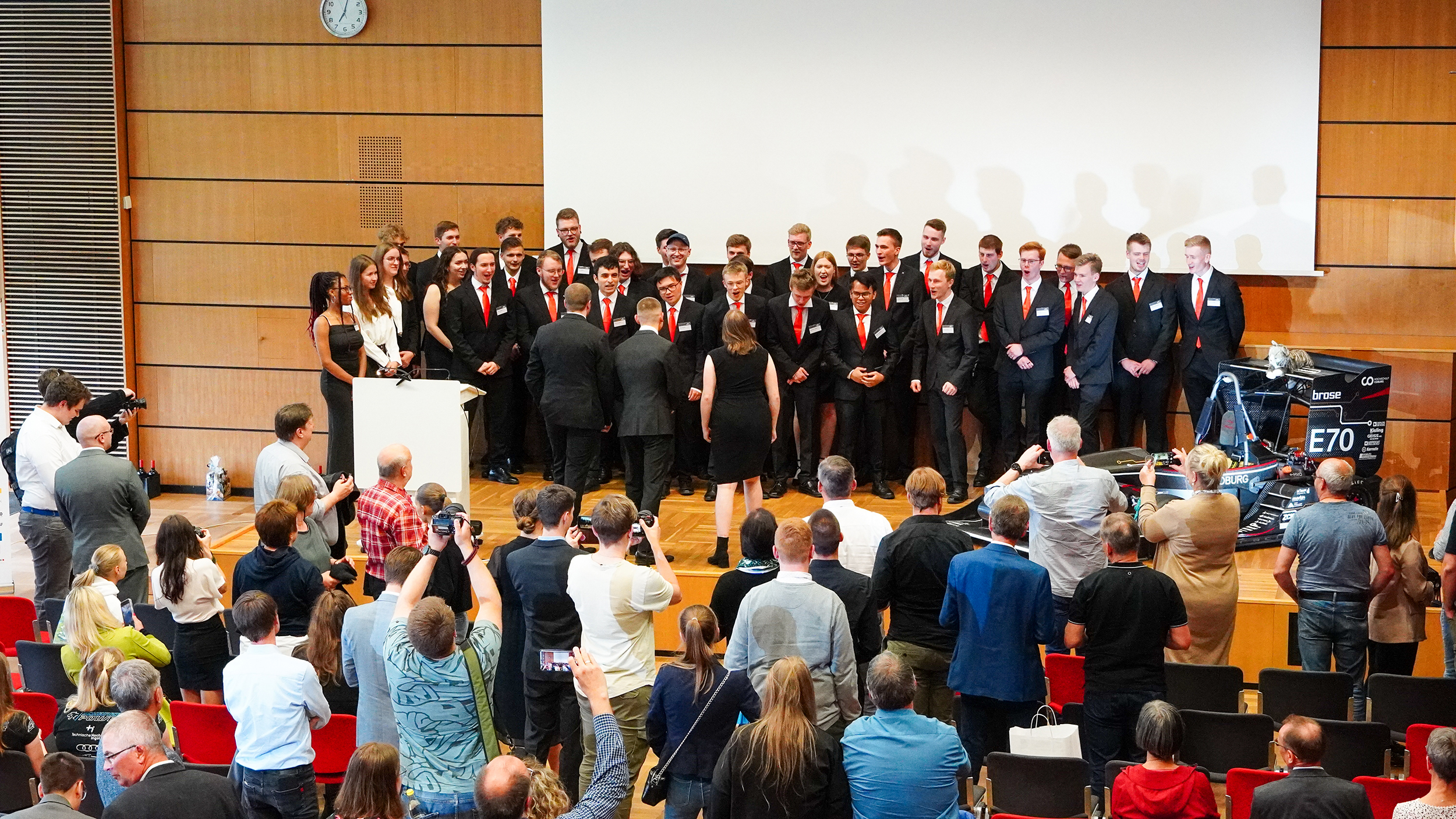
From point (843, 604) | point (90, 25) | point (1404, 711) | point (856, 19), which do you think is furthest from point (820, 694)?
point (90, 25)

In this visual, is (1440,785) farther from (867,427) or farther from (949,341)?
(867,427)

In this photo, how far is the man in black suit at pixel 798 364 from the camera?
841 centimetres

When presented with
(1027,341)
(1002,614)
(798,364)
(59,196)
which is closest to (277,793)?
(1002,614)

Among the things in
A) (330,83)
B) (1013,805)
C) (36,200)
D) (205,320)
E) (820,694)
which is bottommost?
(1013,805)

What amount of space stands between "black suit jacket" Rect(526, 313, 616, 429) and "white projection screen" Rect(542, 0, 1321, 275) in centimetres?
266

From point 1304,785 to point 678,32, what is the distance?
7256mm

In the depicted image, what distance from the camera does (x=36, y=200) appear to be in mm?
10336

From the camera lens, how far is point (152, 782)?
3521mm

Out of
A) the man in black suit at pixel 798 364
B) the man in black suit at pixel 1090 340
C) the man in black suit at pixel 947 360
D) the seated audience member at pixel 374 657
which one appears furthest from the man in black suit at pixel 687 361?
the seated audience member at pixel 374 657

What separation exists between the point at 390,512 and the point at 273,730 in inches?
54.8

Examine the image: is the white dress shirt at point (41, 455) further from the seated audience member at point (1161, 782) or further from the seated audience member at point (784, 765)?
the seated audience member at point (1161, 782)

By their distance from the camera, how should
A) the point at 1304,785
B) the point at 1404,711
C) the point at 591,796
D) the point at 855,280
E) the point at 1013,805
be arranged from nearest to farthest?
the point at 591,796
the point at 1304,785
the point at 1013,805
the point at 1404,711
the point at 855,280

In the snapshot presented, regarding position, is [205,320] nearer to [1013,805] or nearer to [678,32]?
[678,32]

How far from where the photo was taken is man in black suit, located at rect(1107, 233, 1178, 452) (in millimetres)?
8578
